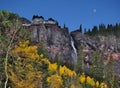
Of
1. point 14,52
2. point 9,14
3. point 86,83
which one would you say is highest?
point 9,14

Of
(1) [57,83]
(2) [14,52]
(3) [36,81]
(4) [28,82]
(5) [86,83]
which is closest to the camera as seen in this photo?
(2) [14,52]

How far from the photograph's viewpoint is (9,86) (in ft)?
146

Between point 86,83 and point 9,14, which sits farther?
point 86,83

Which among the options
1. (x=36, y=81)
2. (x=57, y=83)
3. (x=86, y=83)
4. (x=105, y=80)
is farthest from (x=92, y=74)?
(x=36, y=81)

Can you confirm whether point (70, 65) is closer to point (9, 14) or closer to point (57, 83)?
point (57, 83)

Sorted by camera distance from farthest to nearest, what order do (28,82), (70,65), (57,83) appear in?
1. (70,65)
2. (57,83)
3. (28,82)

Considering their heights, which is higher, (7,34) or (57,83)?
(7,34)

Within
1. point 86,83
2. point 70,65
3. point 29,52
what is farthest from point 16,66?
point 70,65

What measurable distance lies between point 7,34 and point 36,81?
34.8ft

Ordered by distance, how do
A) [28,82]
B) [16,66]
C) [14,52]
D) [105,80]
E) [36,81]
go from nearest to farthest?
[14,52] → [16,66] → [28,82] → [36,81] → [105,80]

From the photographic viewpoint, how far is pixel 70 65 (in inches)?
7579

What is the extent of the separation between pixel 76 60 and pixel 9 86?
154737mm

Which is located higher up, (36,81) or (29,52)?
(29,52)

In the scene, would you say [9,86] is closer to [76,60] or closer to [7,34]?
[7,34]
